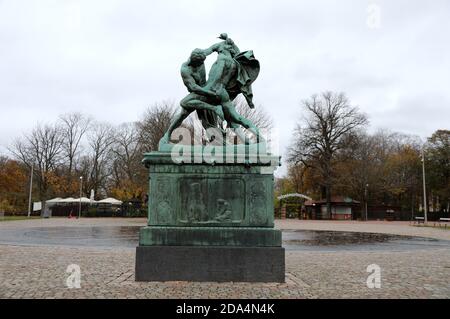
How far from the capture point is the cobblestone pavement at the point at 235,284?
20.4 ft

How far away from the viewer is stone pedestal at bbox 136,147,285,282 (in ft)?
23.5

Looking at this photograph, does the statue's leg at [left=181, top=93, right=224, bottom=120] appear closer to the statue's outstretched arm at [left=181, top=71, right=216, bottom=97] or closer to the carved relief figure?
the statue's outstretched arm at [left=181, top=71, right=216, bottom=97]

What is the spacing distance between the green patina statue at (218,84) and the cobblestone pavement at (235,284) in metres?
2.85

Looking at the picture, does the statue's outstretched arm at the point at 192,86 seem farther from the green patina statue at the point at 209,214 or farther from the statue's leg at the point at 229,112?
the statue's leg at the point at 229,112

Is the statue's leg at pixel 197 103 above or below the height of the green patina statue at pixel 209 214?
above

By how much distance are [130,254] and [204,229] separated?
4.93 meters

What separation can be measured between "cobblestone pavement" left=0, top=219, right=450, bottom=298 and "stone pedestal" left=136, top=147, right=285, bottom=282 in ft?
1.09

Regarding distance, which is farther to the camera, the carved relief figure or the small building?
the small building
